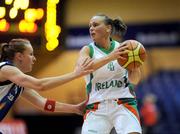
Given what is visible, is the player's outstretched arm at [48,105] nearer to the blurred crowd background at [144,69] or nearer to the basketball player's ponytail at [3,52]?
the basketball player's ponytail at [3,52]

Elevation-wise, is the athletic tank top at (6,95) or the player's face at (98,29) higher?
the player's face at (98,29)

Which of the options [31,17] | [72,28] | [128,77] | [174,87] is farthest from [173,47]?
[128,77]

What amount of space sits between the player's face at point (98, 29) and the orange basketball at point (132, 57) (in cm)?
35

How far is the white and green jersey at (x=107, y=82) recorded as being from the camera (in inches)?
183

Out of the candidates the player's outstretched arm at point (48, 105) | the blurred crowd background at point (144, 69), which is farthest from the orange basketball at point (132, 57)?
the blurred crowd background at point (144, 69)

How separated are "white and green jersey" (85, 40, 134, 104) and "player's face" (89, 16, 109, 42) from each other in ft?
0.36

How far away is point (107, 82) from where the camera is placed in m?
4.65

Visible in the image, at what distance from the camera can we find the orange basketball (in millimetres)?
4410

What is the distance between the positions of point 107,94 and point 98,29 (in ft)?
1.95

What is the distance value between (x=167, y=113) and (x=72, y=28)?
14.1 ft

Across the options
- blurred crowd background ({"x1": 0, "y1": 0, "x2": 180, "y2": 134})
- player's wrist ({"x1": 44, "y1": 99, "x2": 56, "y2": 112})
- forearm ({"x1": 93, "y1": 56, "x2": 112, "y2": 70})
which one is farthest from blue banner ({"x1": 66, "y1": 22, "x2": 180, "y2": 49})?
forearm ({"x1": 93, "y1": 56, "x2": 112, "y2": 70})

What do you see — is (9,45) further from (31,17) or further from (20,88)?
(31,17)

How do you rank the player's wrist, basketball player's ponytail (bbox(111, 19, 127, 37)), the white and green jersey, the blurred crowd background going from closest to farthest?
1. the white and green jersey
2. basketball player's ponytail (bbox(111, 19, 127, 37))
3. the player's wrist
4. the blurred crowd background

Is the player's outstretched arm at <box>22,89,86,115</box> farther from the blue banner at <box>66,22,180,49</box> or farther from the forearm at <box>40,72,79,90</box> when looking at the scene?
the blue banner at <box>66,22,180,49</box>
